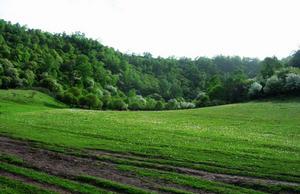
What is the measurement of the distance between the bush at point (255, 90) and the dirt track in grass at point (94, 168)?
238 ft

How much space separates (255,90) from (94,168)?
78642 millimetres

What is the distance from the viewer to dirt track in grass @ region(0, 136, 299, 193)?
27578 mm

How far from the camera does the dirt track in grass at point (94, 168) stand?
27.6 meters

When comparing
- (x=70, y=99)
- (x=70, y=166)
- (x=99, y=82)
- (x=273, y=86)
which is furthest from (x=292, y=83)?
(x=99, y=82)

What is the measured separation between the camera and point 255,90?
103250 millimetres

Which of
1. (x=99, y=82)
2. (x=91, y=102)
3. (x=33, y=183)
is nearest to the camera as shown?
(x=33, y=183)

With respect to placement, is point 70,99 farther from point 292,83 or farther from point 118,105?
point 292,83

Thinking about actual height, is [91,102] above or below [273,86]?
below

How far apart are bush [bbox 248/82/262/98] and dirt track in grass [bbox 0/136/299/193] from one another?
72427 millimetres

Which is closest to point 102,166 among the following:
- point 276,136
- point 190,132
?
point 190,132

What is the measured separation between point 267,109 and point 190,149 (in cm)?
4766

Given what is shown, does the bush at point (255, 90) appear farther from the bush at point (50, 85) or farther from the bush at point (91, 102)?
the bush at point (50, 85)

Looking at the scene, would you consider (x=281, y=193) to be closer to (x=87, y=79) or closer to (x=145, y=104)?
(x=145, y=104)

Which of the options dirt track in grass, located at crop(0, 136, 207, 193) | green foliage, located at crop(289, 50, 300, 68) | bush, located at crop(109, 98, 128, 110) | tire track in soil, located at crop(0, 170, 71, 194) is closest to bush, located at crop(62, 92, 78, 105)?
bush, located at crop(109, 98, 128, 110)
